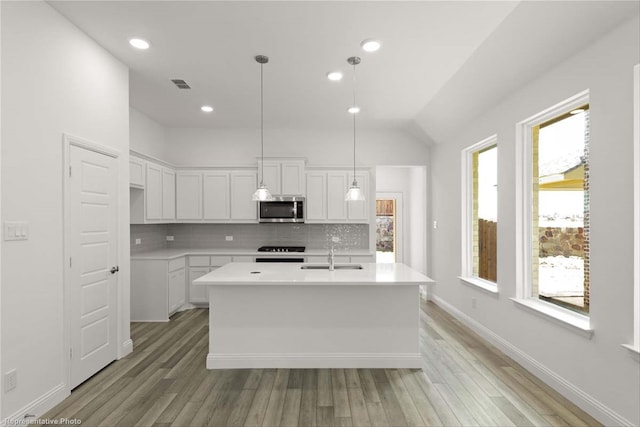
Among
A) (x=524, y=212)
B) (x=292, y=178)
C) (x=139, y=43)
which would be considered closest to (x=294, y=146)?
(x=292, y=178)

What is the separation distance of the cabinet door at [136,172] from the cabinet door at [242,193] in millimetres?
1371

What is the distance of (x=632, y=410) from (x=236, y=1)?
372 centimetres

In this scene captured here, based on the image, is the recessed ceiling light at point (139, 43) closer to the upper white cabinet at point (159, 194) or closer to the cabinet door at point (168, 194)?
the upper white cabinet at point (159, 194)

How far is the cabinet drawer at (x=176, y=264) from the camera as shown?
4754mm

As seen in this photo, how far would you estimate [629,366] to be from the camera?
2119 millimetres

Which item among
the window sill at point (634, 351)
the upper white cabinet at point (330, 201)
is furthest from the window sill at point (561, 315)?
the upper white cabinet at point (330, 201)

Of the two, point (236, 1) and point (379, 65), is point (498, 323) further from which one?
point (236, 1)

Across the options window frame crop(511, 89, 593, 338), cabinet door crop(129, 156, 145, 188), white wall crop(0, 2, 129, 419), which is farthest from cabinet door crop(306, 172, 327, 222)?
white wall crop(0, 2, 129, 419)

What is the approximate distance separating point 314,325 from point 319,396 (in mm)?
667

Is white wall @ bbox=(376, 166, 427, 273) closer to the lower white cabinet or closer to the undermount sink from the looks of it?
the undermount sink

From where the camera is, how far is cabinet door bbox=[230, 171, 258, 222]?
5.52m

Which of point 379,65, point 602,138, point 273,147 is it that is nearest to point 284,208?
point 273,147

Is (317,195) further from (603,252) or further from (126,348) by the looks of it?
(603,252)

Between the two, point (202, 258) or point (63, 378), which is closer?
point (63, 378)
